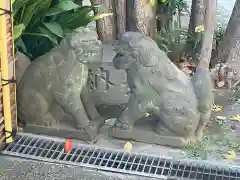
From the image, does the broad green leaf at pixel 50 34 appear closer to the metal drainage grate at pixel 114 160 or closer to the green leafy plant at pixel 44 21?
the green leafy plant at pixel 44 21

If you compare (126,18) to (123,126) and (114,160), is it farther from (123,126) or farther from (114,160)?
(114,160)

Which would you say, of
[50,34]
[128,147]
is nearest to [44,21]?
[50,34]

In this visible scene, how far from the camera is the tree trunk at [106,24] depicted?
435 cm

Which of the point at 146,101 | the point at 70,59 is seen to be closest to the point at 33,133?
the point at 70,59

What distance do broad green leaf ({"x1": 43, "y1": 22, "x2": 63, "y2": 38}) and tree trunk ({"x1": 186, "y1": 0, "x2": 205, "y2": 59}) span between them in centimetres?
127

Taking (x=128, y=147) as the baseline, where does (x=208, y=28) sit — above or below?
above

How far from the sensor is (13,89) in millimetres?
3266

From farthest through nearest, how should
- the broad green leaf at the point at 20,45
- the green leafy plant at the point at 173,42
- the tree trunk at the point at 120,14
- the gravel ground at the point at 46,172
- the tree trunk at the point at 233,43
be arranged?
the green leafy plant at the point at 173,42, the tree trunk at the point at 120,14, the tree trunk at the point at 233,43, the broad green leaf at the point at 20,45, the gravel ground at the point at 46,172

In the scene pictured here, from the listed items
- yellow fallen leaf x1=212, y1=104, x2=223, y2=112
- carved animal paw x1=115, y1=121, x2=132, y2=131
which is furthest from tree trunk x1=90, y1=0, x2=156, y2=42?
carved animal paw x1=115, y1=121, x2=132, y2=131

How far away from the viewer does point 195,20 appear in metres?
4.48

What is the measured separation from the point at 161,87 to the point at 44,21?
1273 millimetres

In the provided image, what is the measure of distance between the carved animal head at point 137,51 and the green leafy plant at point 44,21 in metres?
0.82

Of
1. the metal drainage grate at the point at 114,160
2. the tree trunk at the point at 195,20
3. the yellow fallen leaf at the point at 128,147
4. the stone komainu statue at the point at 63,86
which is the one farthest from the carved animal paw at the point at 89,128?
the tree trunk at the point at 195,20

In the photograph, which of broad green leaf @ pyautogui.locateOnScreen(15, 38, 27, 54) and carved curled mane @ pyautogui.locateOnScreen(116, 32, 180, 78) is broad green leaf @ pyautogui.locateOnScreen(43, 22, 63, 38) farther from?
carved curled mane @ pyautogui.locateOnScreen(116, 32, 180, 78)
